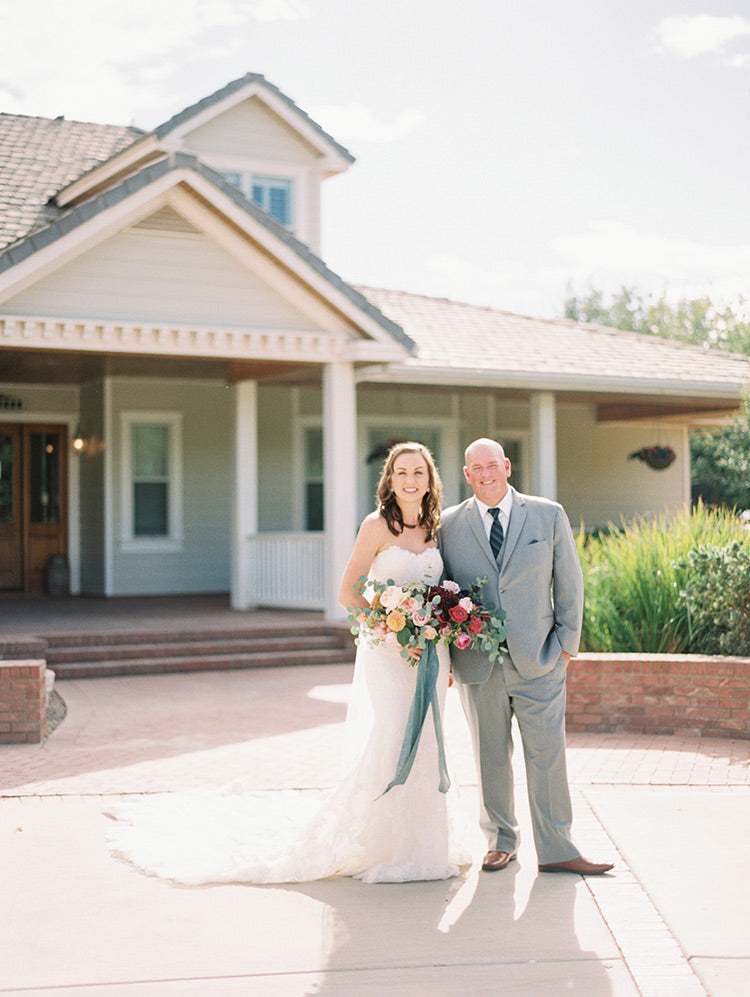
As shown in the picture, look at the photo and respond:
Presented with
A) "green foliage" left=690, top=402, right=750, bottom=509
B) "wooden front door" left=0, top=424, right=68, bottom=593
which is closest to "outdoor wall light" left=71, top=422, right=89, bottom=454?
"wooden front door" left=0, top=424, right=68, bottom=593

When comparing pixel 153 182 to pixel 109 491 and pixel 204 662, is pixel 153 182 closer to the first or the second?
pixel 204 662

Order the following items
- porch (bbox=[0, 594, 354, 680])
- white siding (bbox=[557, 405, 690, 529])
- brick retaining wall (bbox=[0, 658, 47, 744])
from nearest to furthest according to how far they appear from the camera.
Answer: brick retaining wall (bbox=[0, 658, 47, 744]), porch (bbox=[0, 594, 354, 680]), white siding (bbox=[557, 405, 690, 529])

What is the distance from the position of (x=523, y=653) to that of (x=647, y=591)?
15.1 ft

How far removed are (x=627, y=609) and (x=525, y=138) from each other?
21709 millimetres

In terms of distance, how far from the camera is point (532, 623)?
5.37m

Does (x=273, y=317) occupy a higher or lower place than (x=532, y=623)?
higher

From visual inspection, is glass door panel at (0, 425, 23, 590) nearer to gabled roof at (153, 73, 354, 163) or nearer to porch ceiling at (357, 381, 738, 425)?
gabled roof at (153, 73, 354, 163)

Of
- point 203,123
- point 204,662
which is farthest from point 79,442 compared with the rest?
point 204,662

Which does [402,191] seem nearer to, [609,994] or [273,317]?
[273,317]

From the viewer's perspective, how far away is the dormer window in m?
16.6

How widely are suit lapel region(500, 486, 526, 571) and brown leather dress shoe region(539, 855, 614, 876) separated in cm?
136

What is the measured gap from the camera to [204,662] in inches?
467

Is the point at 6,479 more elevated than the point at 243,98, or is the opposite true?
the point at 243,98

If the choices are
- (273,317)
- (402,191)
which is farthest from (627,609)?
(402,191)
